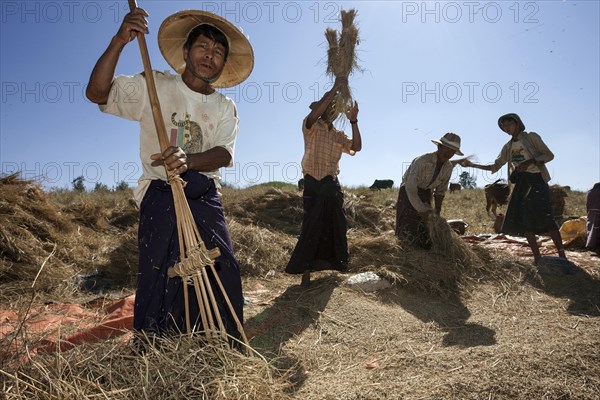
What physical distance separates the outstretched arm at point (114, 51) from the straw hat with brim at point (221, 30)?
305 mm

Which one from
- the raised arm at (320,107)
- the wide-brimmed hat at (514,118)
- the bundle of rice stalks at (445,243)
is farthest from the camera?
the wide-brimmed hat at (514,118)

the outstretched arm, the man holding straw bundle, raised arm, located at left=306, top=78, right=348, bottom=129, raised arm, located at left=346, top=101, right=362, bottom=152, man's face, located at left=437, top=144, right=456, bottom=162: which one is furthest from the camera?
man's face, located at left=437, top=144, right=456, bottom=162

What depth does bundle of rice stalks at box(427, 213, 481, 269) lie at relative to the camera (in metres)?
4.57

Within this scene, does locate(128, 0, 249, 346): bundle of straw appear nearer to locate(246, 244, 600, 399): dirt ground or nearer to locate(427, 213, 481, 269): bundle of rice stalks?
locate(246, 244, 600, 399): dirt ground

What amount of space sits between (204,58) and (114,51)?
1.33 ft

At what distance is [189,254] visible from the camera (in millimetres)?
1630

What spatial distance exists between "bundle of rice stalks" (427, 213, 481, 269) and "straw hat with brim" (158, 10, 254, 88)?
284 cm

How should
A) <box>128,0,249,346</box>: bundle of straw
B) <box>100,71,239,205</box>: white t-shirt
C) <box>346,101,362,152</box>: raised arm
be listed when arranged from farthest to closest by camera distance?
1. <box>346,101,362,152</box>: raised arm
2. <box>100,71,239,205</box>: white t-shirt
3. <box>128,0,249,346</box>: bundle of straw

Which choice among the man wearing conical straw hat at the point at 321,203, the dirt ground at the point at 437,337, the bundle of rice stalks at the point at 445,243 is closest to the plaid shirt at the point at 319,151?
the man wearing conical straw hat at the point at 321,203

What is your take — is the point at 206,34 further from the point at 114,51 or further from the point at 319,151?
the point at 319,151

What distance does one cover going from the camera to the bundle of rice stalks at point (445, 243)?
4566mm

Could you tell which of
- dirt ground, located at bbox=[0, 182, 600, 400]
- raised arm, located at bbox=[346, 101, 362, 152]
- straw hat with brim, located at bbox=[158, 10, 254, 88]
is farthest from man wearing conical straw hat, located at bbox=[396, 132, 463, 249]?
straw hat with brim, located at bbox=[158, 10, 254, 88]

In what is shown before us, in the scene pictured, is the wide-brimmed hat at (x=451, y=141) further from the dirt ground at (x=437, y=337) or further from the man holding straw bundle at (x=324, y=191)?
the dirt ground at (x=437, y=337)

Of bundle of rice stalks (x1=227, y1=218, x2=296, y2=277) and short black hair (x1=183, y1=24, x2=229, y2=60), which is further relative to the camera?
bundle of rice stalks (x1=227, y1=218, x2=296, y2=277)
